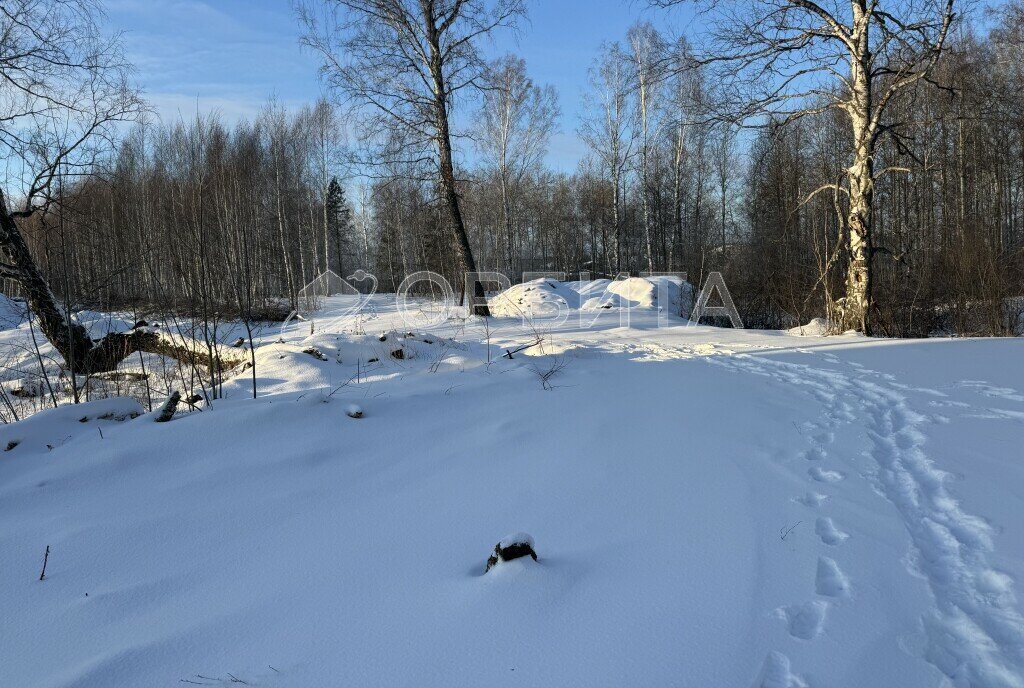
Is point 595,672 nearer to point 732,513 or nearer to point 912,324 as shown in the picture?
point 732,513

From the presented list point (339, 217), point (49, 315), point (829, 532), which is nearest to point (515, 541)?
point (829, 532)

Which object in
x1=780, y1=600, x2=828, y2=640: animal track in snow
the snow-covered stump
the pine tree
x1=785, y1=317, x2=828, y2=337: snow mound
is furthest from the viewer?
the pine tree

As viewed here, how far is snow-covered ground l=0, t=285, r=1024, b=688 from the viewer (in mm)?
1522

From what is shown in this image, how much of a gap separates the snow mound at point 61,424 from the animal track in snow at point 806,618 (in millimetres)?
3752

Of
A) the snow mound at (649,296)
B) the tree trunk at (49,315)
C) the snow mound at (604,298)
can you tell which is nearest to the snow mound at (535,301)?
the snow mound at (604,298)

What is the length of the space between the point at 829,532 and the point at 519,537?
1.30 metres

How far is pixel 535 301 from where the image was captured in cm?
1396

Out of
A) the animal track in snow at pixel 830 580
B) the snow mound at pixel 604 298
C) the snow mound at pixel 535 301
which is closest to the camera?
the animal track in snow at pixel 830 580

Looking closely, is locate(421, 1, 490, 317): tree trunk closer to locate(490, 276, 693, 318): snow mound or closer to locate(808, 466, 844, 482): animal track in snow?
locate(490, 276, 693, 318): snow mound

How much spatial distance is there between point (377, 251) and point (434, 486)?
41.3 meters

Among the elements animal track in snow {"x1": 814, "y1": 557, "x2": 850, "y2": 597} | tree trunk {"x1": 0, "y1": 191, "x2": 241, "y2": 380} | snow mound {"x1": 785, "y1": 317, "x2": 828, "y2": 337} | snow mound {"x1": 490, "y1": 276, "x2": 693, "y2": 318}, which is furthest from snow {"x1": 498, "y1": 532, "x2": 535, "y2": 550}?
snow mound {"x1": 490, "y1": 276, "x2": 693, "y2": 318}

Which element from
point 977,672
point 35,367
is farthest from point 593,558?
point 35,367

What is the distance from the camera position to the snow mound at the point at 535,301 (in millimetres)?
13094

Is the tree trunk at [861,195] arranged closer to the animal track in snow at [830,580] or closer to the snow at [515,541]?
the animal track in snow at [830,580]
